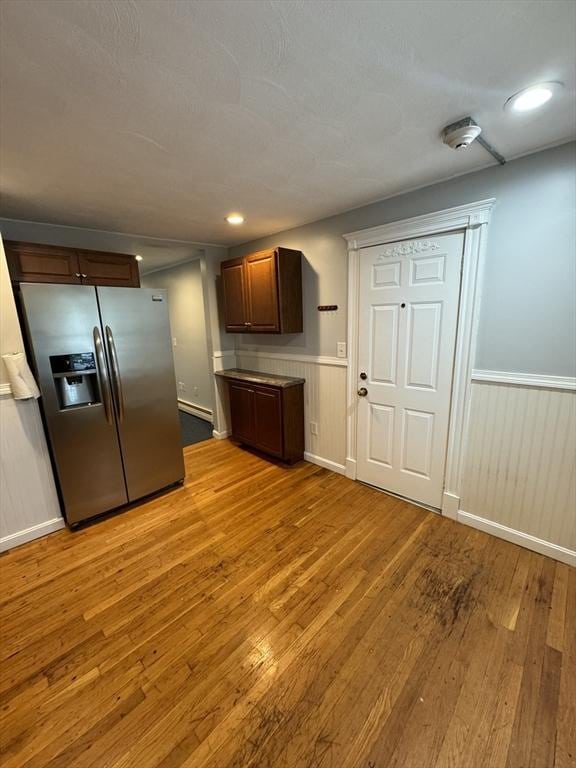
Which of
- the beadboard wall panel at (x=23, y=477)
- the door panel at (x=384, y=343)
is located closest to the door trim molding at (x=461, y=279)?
the door panel at (x=384, y=343)

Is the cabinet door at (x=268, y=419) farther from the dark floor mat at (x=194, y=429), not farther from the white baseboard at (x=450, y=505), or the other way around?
the white baseboard at (x=450, y=505)

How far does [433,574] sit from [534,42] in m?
2.50

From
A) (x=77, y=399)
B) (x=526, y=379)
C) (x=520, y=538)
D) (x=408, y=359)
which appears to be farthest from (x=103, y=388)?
(x=520, y=538)

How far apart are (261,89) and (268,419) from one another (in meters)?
2.66

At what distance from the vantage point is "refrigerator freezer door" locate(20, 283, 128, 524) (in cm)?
215

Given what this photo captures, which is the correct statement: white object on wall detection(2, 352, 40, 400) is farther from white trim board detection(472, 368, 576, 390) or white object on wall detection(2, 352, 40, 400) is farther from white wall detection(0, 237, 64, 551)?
white trim board detection(472, 368, 576, 390)

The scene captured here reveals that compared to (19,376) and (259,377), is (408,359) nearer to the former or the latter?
(259,377)

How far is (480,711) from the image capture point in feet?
4.18

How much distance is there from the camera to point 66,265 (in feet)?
8.66

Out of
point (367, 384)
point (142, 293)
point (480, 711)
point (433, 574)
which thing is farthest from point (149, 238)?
point (480, 711)

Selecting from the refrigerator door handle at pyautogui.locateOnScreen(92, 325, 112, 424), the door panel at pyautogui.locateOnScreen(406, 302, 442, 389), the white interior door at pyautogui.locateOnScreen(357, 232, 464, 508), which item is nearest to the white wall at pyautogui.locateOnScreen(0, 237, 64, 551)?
the refrigerator door handle at pyautogui.locateOnScreen(92, 325, 112, 424)

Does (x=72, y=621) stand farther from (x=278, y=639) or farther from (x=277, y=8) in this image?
(x=277, y=8)

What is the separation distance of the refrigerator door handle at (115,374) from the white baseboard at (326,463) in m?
1.90

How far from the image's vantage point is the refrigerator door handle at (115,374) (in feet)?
7.94
